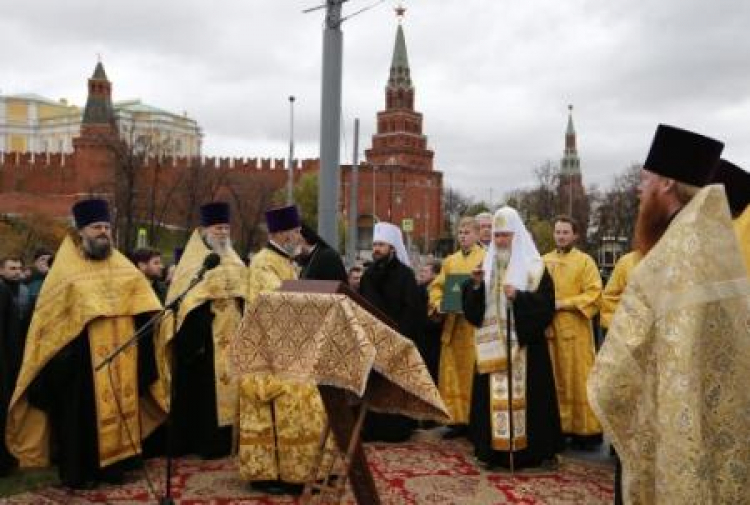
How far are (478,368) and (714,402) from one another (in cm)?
395

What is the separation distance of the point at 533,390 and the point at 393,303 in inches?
66.9

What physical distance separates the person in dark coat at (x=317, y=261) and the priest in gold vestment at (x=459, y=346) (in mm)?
1870

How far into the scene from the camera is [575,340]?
7074 mm

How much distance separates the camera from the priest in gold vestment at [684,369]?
2.46 m

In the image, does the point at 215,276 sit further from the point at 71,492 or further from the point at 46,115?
the point at 46,115

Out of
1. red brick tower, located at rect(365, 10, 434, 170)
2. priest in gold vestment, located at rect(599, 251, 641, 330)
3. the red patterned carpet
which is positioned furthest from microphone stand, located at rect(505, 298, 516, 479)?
red brick tower, located at rect(365, 10, 434, 170)

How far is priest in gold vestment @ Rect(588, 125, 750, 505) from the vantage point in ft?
8.06

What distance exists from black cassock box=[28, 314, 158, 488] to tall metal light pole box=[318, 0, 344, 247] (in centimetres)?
302

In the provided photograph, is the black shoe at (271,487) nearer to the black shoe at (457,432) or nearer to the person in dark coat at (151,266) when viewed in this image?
the black shoe at (457,432)

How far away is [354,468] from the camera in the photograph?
13.9 feet

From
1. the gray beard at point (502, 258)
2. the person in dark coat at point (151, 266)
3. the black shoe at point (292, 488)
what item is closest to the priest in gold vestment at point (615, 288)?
the gray beard at point (502, 258)

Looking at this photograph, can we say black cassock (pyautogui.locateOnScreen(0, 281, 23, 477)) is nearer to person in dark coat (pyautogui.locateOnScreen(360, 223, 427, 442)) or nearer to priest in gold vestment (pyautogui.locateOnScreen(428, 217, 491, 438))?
person in dark coat (pyautogui.locateOnScreen(360, 223, 427, 442))

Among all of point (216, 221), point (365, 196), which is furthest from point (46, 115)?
point (216, 221)

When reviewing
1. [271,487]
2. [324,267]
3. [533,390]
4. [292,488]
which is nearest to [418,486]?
[292,488]
